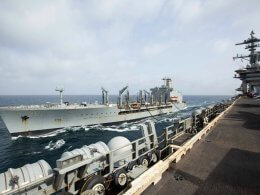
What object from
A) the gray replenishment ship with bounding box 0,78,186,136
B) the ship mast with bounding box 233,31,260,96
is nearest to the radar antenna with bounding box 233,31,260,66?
the ship mast with bounding box 233,31,260,96

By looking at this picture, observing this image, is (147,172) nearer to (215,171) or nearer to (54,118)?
(215,171)

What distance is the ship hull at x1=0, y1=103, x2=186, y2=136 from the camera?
1208 inches

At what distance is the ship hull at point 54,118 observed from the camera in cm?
3069

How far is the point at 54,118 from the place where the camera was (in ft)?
111

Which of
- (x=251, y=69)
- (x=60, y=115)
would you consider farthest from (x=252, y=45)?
(x=60, y=115)

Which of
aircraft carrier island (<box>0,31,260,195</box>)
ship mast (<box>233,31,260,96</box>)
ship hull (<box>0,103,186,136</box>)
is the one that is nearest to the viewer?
aircraft carrier island (<box>0,31,260,195</box>)

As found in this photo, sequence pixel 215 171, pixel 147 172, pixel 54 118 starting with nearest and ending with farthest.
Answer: pixel 147 172 → pixel 215 171 → pixel 54 118

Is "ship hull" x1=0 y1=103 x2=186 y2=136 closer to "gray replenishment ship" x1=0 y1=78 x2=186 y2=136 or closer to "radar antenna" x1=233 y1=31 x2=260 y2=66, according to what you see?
"gray replenishment ship" x1=0 y1=78 x2=186 y2=136

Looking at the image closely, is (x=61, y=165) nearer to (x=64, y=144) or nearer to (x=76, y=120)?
(x=64, y=144)

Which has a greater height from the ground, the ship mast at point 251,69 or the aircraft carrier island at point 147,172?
the ship mast at point 251,69

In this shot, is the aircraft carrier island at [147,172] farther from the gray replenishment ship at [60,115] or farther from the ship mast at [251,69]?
the ship mast at [251,69]

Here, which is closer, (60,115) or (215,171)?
(215,171)

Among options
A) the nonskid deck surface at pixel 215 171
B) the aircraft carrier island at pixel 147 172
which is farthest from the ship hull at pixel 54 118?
the nonskid deck surface at pixel 215 171

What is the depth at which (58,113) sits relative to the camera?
34.1 meters
